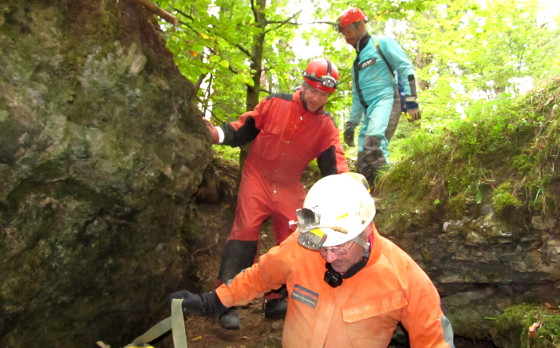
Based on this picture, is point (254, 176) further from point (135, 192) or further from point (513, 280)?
point (513, 280)

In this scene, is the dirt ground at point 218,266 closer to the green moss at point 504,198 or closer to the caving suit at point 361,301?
the caving suit at point 361,301

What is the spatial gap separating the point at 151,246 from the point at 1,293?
3.71 ft

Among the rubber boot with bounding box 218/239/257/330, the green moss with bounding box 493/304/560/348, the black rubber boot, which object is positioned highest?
the rubber boot with bounding box 218/239/257/330

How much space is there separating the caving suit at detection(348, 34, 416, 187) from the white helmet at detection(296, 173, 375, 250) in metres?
2.92

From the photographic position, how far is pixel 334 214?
7.59 feet

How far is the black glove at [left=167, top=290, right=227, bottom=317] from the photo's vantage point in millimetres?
2727

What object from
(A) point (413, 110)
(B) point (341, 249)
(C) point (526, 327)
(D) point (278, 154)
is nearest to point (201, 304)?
(B) point (341, 249)

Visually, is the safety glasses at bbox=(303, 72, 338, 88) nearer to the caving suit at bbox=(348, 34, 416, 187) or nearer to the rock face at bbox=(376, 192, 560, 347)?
the caving suit at bbox=(348, 34, 416, 187)

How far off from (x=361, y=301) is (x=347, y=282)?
0.15 metres

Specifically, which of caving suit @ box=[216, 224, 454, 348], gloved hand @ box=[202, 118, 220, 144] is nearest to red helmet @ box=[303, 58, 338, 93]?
Answer: gloved hand @ box=[202, 118, 220, 144]

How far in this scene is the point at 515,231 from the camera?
3.63 meters

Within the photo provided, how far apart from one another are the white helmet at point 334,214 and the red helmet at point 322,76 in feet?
5.90

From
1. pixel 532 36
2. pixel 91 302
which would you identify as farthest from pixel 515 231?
pixel 532 36

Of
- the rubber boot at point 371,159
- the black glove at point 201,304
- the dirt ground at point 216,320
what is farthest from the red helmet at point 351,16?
the black glove at point 201,304
